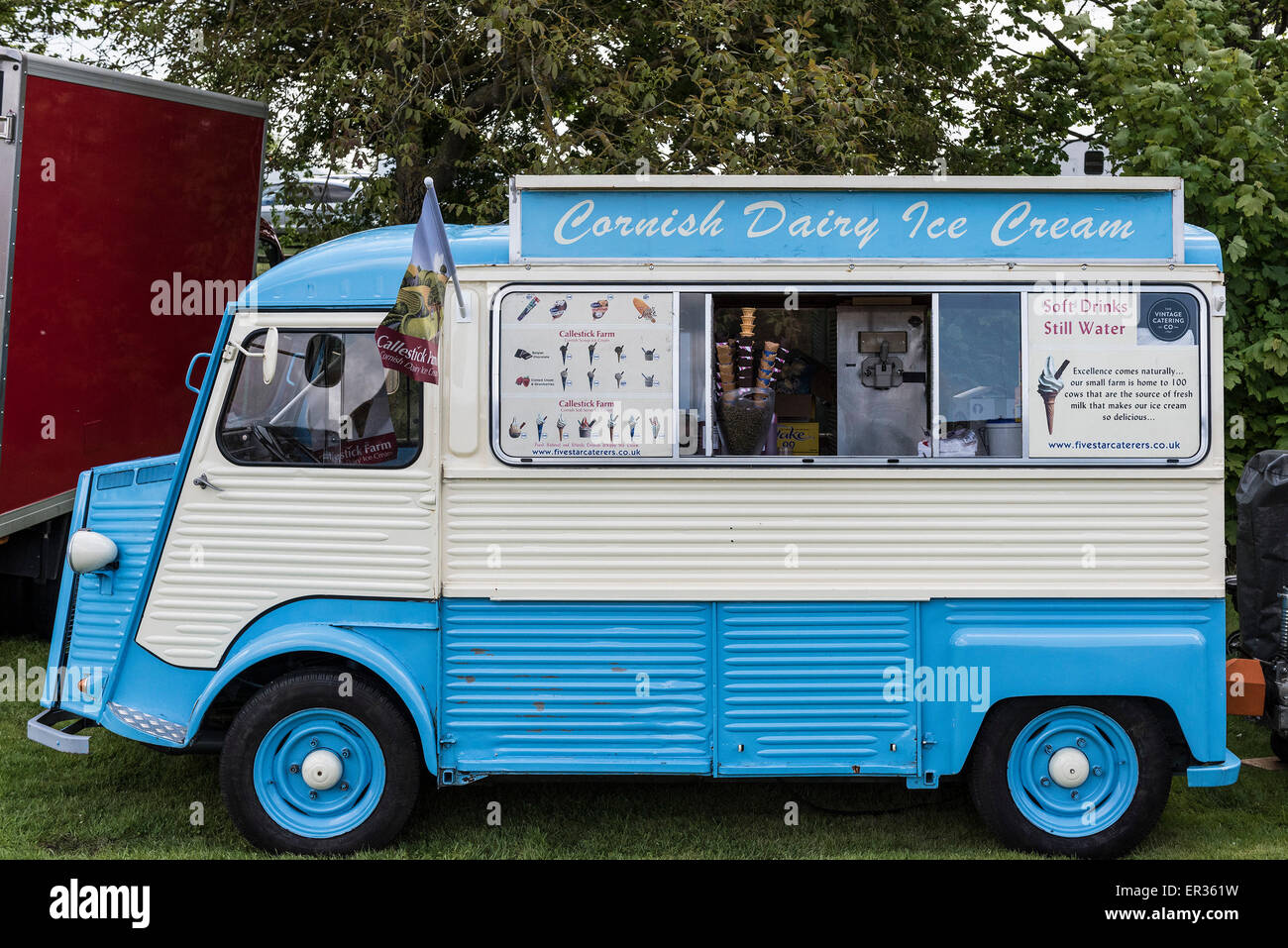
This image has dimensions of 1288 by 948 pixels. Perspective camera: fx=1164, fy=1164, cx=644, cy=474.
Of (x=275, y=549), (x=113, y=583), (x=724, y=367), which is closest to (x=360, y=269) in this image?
(x=275, y=549)

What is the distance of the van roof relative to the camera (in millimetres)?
4820

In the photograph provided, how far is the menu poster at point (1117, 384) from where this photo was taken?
4707mm

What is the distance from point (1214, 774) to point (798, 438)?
2.16m

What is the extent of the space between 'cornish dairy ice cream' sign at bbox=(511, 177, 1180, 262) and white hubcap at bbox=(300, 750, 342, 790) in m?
2.19

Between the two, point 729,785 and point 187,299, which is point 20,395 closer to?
point 187,299

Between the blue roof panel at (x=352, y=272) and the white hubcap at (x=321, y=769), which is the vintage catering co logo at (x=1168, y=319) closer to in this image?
the white hubcap at (x=321, y=769)

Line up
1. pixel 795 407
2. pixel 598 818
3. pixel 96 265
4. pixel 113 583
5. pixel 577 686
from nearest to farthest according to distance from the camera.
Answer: pixel 577 686 < pixel 113 583 < pixel 795 407 < pixel 598 818 < pixel 96 265

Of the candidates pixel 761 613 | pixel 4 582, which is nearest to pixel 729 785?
pixel 761 613

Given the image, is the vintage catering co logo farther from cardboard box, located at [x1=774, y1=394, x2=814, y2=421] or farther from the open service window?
cardboard box, located at [x1=774, y1=394, x2=814, y2=421]

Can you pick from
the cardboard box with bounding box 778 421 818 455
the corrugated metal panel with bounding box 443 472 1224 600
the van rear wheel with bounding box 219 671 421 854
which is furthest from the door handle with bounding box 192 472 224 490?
the cardboard box with bounding box 778 421 818 455

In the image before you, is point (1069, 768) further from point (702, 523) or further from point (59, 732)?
point (59, 732)

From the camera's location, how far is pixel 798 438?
5.11 m

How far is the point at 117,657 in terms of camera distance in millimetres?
4898

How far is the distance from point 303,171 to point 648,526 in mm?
6091
